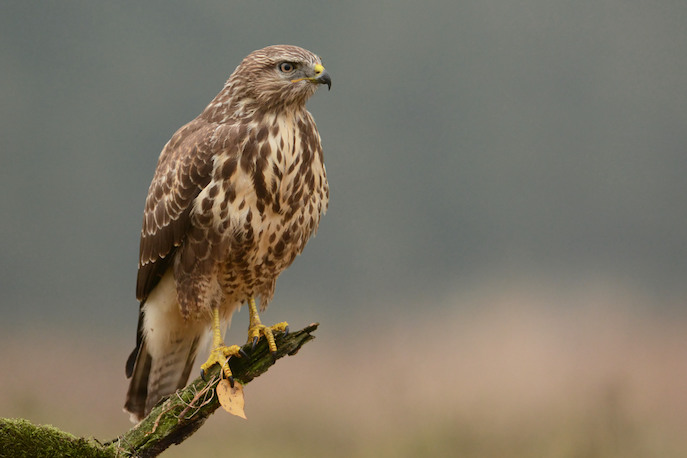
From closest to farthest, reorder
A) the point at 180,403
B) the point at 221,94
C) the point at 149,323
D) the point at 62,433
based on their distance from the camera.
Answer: the point at 62,433 < the point at 180,403 < the point at 221,94 < the point at 149,323

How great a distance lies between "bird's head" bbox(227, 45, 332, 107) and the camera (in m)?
3.00

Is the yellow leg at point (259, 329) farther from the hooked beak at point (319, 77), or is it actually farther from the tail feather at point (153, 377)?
the hooked beak at point (319, 77)

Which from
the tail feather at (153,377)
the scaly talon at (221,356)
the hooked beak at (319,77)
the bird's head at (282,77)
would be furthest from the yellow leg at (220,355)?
the hooked beak at (319,77)

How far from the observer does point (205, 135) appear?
3043mm

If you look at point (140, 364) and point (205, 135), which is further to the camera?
point (140, 364)

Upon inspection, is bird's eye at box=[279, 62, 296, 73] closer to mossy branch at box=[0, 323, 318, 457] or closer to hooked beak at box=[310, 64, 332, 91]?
hooked beak at box=[310, 64, 332, 91]

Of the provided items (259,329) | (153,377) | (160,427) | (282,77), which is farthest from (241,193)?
(153,377)

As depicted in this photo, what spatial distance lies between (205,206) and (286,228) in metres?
0.33

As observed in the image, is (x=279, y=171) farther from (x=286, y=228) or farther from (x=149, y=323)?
(x=149, y=323)

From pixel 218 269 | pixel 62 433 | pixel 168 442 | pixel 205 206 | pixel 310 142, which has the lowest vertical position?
pixel 168 442

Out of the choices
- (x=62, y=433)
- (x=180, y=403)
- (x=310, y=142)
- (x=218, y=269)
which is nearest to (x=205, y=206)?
(x=218, y=269)

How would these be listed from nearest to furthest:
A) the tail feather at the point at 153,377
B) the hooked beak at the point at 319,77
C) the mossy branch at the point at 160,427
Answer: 1. the mossy branch at the point at 160,427
2. the hooked beak at the point at 319,77
3. the tail feather at the point at 153,377

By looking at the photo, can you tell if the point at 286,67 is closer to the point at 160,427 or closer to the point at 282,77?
the point at 282,77

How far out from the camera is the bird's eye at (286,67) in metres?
3.01
